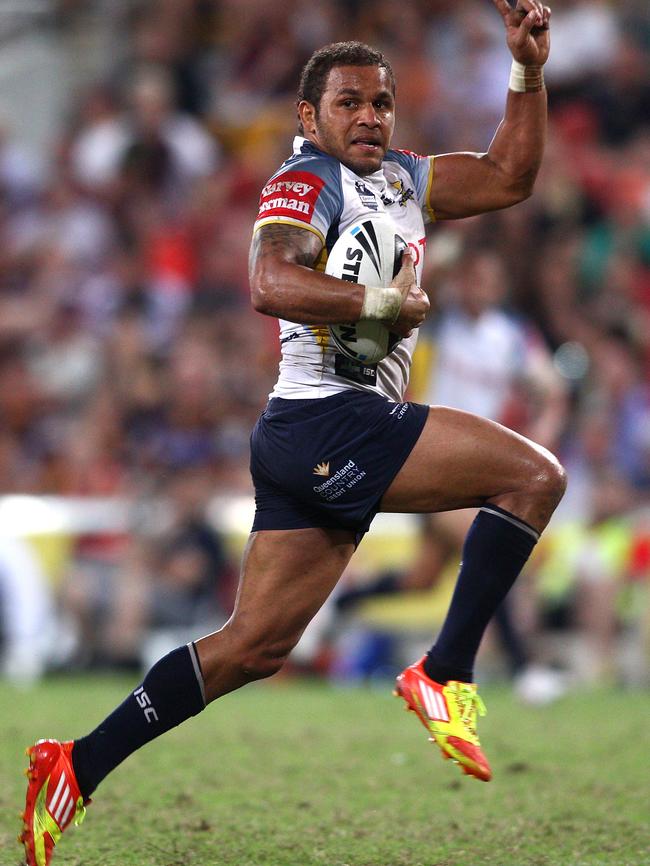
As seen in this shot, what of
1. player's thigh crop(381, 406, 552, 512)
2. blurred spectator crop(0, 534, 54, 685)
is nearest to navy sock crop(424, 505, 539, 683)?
player's thigh crop(381, 406, 552, 512)

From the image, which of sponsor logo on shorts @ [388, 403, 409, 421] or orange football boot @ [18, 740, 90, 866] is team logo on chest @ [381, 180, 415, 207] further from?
orange football boot @ [18, 740, 90, 866]

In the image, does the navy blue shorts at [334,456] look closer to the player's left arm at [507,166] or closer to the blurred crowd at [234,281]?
the player's left arm at [507,166]

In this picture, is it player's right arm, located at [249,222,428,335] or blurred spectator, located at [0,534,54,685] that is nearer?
player's right arm, located at [249,222,428,335]

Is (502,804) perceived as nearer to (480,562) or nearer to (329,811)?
(329,811)

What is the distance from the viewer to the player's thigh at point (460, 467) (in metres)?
4.17

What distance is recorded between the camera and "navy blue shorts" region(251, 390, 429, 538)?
4168 millimetres

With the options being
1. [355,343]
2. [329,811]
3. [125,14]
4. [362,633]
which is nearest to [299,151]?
[355,343]

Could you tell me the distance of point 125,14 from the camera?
14.4m

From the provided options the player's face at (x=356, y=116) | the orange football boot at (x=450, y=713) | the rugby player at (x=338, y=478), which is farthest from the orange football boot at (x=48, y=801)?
the player's face at (x=356, y=116)

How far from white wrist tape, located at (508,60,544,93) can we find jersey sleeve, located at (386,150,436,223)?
0.37 meters

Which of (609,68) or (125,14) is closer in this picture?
(609,68)

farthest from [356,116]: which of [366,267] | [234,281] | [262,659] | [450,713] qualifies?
[234,281]

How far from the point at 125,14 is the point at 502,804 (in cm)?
1123

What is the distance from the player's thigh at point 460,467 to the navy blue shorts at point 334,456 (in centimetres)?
4
